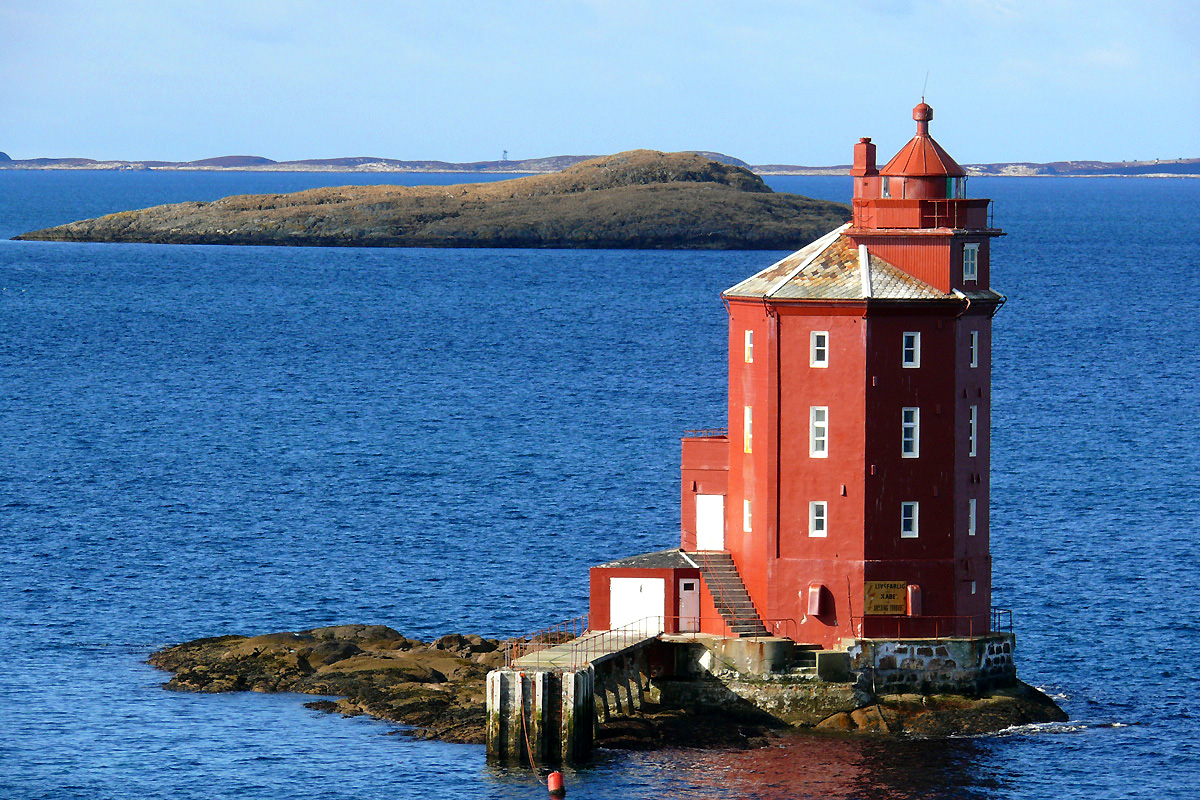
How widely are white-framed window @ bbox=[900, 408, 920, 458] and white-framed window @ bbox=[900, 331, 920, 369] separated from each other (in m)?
1.26

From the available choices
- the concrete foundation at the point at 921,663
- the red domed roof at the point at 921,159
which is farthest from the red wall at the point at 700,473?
the red domed roof at the point at 921,159

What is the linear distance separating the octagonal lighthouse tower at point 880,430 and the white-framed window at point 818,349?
0.04 metres

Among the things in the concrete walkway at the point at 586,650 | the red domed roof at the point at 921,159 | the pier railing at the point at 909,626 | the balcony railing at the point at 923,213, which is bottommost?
the concrete walkway at the point at 586,650

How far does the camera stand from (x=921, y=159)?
55.1 meters

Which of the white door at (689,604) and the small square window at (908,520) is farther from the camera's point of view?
the white door at (689,604)

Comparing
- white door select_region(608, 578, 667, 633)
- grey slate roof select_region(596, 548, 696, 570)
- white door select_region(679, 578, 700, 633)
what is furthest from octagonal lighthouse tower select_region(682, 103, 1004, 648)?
white door select_region(608, 578, 667, 633)

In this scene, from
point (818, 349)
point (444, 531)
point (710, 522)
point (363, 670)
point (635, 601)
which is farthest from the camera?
point (444, 531)

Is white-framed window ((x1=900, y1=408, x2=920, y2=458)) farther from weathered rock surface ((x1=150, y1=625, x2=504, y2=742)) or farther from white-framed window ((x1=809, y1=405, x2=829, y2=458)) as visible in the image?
weathered rock surface ((x1=150, y1=625, x2=504, y2=742))

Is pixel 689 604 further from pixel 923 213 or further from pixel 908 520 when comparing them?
pixel 923 213

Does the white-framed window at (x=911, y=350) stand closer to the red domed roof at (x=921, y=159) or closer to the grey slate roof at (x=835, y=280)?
the grey slate roof at (x=835, y=280)

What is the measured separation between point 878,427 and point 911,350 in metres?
2.32

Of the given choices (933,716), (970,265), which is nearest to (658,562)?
(933,716)

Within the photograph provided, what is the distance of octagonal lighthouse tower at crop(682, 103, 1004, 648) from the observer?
53438 mm

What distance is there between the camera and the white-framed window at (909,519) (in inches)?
2110
